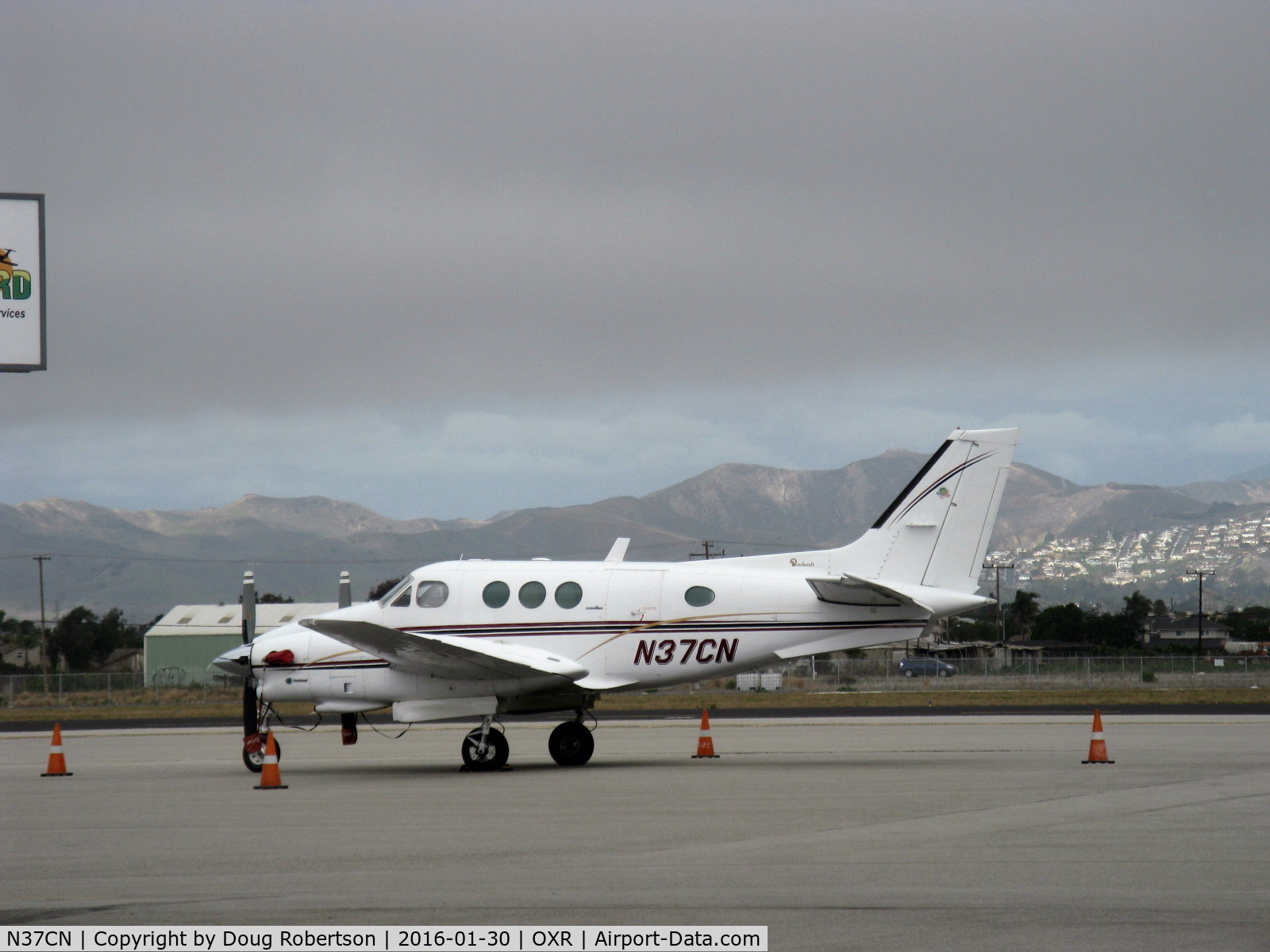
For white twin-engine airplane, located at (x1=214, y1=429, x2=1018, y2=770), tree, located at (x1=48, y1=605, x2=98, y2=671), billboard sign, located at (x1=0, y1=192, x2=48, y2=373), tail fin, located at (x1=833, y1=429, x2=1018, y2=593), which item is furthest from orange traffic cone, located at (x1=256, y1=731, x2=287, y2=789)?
tree, located at (x1=48, y1=605, x2=98, y2=671)

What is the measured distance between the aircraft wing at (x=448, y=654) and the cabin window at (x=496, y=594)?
58cm

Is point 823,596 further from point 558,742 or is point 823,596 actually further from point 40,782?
point 40,782

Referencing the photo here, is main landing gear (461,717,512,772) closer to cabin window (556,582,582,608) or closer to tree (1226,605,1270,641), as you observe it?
cabin window (556,582,582,608)

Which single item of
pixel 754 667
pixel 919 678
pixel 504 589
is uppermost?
pixel 504 589

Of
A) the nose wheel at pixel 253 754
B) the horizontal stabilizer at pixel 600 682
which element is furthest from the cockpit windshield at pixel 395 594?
the horizontal stabilizer at pixel 600 682

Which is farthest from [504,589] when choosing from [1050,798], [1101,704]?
[1101,704]

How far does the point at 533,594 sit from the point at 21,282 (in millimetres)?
9333

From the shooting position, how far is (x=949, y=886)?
8.92m

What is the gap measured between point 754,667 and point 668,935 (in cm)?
1231

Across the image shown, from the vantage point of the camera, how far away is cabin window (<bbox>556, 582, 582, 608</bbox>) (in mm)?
19531

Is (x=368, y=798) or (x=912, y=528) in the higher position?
(x=912, y=528)

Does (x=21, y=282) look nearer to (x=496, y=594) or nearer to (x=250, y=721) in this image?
(x=250, y=721)

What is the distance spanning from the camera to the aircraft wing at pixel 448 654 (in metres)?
18.1

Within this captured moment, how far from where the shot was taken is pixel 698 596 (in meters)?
19.3
